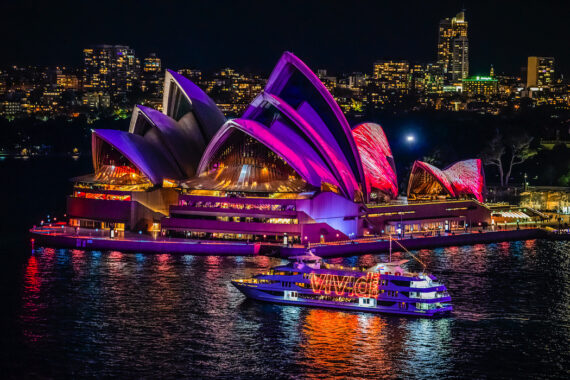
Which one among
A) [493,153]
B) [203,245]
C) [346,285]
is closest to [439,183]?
[203,245]

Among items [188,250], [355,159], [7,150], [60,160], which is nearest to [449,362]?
[188,250]

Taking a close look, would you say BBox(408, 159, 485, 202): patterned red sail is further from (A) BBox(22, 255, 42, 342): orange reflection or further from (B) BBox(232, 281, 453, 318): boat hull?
(B) BBox(232, 281, 453, 318): boat hull

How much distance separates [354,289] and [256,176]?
61.3 ft

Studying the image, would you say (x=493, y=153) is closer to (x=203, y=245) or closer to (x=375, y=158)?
(x=375, y=158)

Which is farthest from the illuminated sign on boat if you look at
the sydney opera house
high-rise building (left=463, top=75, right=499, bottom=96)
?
high-rise building (left=463, top=75, right=499, bottom=96)

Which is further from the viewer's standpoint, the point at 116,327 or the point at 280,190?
the point at 280,190

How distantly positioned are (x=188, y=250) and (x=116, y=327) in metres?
16.8

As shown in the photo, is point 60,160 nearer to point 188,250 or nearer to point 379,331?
point 188,250

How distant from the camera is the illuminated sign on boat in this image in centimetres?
3778

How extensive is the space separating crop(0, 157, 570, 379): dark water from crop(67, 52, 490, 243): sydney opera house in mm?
6291

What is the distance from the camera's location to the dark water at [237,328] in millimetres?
30562

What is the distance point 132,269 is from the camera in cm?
4584

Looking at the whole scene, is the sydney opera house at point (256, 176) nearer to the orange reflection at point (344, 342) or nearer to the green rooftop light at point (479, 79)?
the orange reflection at point (344, 342)

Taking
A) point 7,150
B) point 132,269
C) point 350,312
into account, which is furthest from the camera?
point 7,150
